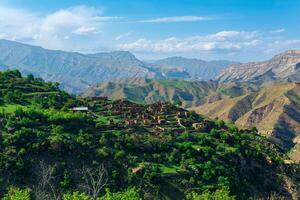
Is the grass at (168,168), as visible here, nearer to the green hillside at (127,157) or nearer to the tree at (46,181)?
the green hillside at (127,157)

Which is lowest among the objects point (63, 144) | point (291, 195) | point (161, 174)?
point (291, 195)

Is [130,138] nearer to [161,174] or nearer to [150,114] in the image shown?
[161,174]

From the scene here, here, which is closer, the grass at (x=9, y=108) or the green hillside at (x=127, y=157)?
the green hillside at (x=127, y=157)

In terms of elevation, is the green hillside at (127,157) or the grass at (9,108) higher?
the grass at (9,108)

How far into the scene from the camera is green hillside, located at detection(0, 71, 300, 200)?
11281 centimetres

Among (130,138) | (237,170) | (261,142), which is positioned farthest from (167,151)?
(261,142)

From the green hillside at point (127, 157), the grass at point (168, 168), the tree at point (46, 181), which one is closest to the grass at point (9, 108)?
the green hillside at point (127, 157)

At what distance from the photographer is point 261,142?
179m

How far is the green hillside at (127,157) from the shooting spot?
113m

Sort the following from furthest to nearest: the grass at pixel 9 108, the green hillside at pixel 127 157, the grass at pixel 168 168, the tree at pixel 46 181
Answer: the grass at pixel 9 108 → the grass at pixel 168 168 → the green hillside at pixel 127 157 → the tree at pixel 46 181

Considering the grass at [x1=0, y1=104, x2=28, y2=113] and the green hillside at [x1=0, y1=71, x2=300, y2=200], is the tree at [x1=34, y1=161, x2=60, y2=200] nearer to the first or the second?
the green hillside at [x1=0, y1=71, x2=300, y2=200]

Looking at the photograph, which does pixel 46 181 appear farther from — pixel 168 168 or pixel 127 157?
pixel 168 168

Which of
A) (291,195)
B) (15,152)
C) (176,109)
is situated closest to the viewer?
(15,152)

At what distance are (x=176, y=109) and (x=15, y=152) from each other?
289 ft
